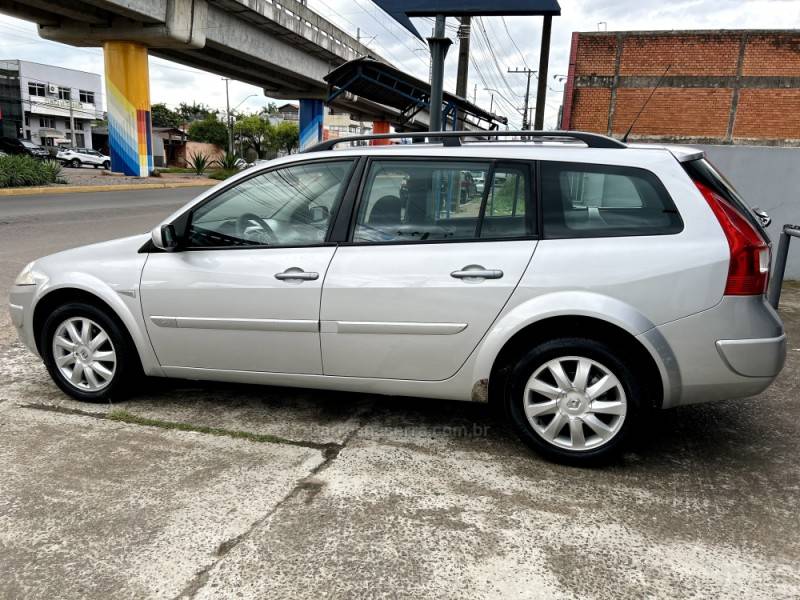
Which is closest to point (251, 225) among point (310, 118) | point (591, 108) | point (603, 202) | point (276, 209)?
point (276, 209)

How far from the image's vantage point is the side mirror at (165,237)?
145 inches

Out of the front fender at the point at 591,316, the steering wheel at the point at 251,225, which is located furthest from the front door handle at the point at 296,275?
the front fender at the point at 591,316

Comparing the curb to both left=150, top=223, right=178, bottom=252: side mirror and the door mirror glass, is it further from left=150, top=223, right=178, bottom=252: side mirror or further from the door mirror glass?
the door mirror glass

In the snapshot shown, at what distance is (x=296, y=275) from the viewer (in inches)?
137

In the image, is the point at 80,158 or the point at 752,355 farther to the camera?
the point at 80,158

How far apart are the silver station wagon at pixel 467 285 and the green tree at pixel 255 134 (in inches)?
3325

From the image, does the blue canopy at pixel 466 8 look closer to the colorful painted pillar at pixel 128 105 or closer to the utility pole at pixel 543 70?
the utility pole at pixel 543 70

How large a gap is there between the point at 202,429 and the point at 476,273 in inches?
72.5

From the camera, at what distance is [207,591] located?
2.30 metres

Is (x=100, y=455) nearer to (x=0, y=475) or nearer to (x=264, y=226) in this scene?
(x=0, y=475)

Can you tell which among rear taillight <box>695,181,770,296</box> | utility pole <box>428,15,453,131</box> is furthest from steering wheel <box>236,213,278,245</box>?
utility pole <box>428,15,453,131</box>

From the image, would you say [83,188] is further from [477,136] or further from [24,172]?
[477,136]

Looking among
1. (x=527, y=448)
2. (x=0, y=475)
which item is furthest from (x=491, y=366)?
(x=0, y=475)

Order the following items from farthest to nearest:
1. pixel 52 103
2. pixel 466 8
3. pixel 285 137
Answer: pixel 285 137
pixel 52 103
pixel 466 8
